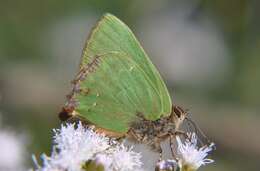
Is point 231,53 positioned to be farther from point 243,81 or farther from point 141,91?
point 141,91

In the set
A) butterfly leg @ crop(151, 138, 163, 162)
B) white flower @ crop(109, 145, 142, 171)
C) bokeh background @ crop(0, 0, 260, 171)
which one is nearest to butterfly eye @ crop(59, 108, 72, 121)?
white flower @ crop(109, 145, 142, 171)

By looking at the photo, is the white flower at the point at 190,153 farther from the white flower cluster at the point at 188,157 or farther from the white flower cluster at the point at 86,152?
the white flower cluster at the point at 86,152

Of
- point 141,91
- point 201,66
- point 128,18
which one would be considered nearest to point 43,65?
point 128,18

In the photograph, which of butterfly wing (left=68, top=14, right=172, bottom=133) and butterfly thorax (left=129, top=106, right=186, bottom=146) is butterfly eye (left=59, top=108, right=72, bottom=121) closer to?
butterfly wing (left=68, top=14, right=172, bottom=133)

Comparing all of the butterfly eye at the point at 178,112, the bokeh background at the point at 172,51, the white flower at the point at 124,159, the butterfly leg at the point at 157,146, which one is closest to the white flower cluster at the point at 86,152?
the white flower at the point at 124,159

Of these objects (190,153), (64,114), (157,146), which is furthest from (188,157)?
(64,114)
